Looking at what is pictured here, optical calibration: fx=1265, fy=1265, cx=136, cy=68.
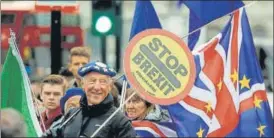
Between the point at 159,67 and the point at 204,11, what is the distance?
356 cm

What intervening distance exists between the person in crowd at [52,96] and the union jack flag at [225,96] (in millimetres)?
1053

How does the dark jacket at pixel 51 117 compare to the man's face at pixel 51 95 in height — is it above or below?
below

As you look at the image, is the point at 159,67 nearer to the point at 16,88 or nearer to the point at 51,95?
the point at 16,88

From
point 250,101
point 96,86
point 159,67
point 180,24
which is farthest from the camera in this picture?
point 180,24

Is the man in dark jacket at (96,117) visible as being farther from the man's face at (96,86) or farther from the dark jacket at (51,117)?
the dark jacket at (51,117)

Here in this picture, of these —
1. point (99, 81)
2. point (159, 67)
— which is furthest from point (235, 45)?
point (99, 81)

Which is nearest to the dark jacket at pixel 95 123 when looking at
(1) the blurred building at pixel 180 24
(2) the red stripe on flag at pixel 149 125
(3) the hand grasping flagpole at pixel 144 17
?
(2) the red stripe on flag at pixel 149 125

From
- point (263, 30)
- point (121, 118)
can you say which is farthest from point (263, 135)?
point (263, 30)

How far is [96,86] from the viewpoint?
24.4ft

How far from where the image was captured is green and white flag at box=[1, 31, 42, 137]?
804 cm

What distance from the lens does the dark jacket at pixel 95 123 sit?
24.4 ft

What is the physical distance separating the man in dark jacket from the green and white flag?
0.42 m

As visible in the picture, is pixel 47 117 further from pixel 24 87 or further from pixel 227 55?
pixel 227 55

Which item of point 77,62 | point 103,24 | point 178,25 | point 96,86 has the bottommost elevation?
point 96,86
